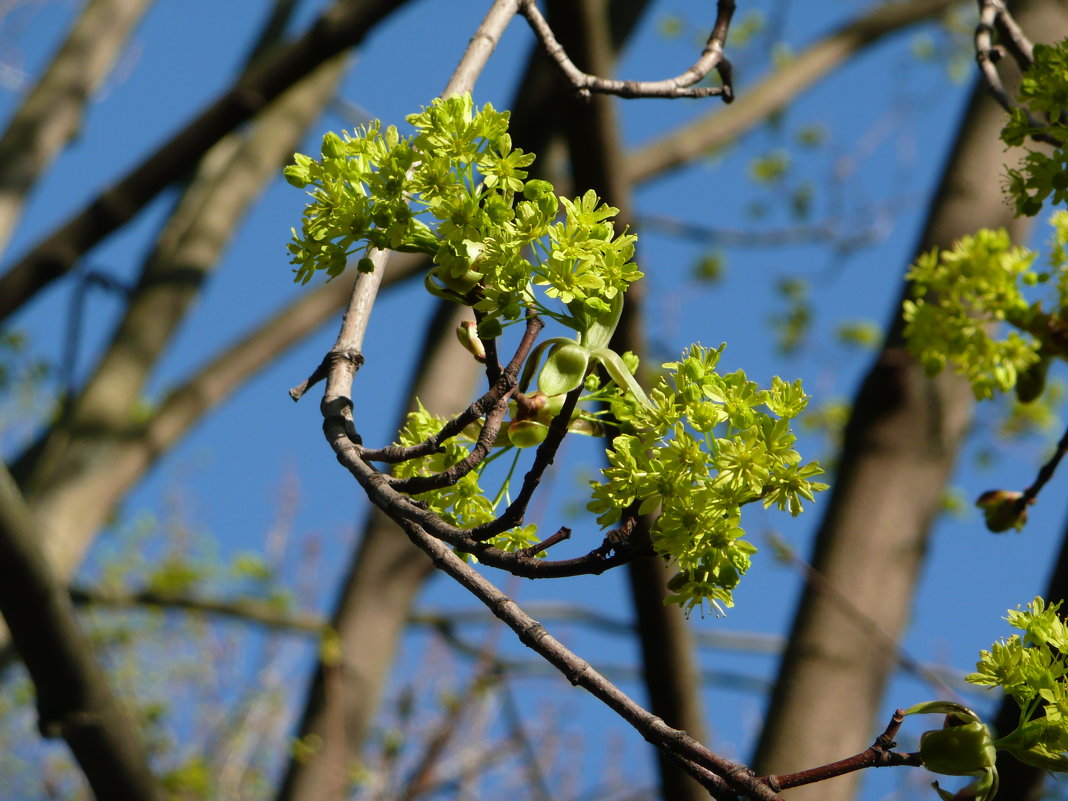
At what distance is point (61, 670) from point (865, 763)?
4.89 ft

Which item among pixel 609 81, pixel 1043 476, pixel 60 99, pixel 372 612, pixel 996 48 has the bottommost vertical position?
pixel 372 612

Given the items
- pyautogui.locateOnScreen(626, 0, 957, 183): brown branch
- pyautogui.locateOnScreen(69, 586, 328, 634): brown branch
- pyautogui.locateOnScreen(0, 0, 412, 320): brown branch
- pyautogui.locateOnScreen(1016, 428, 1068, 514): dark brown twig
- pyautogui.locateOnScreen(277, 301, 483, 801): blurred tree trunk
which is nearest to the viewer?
pyautogui.locateOnScreen(1016, 428, 1068, 514): dark brown twig

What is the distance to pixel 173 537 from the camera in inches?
329

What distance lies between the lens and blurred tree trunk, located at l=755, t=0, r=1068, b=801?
7.68ft

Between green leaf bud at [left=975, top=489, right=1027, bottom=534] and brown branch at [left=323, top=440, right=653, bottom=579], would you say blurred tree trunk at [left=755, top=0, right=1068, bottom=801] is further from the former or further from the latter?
brown branch at [left=323, top=440, right=653, bottom=579]

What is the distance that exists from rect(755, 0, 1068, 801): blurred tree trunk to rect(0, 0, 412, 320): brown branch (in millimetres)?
1698

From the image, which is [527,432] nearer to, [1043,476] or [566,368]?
[566,368]

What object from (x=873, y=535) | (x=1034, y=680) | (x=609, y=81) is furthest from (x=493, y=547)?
(x=873, y=535)

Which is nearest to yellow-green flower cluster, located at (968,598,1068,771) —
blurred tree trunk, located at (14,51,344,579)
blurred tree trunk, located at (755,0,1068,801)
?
blurred tree trunk, located at (755,0,1068,801)

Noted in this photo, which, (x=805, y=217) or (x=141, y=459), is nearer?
(x=141, y=459)

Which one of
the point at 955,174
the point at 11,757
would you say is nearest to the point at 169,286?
the point at 955,174

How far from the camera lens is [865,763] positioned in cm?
86

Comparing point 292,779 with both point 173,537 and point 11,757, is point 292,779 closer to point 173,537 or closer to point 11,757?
point 173,537

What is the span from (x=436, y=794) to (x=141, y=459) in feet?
5.23
